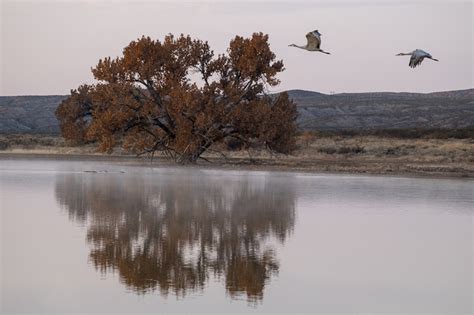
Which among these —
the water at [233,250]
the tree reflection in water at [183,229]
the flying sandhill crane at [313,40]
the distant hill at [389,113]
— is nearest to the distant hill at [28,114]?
the distant hill at [389,113]

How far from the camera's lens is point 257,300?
10750 mm

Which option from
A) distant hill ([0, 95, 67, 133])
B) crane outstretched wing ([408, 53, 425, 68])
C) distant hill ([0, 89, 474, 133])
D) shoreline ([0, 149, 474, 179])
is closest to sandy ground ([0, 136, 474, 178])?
shoreline ([0, 149, 474, 179])

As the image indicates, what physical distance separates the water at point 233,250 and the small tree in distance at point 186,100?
44.8 feet

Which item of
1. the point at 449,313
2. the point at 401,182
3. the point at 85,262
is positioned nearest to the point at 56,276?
the point at 85,262

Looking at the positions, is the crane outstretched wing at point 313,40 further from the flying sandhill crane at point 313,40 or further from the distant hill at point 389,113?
the distant hill at point 389,113

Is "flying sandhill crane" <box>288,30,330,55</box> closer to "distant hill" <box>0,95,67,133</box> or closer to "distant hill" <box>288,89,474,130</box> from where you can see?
"distant hill" <box>288,89,474,130</box>

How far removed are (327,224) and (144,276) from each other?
6.96 metres

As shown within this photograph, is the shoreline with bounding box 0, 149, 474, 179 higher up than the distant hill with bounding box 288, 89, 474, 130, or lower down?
lower down

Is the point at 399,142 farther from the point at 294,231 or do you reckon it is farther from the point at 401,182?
the point at 294,231

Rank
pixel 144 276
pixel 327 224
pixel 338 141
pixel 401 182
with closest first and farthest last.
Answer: pixel 144 276 → pixel 327 224 → pixel 401 182 → pixel 338 141

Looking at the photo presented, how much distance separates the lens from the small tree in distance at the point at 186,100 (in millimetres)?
39562

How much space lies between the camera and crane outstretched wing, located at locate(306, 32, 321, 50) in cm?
1945

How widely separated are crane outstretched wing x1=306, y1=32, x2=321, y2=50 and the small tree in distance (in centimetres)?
1906

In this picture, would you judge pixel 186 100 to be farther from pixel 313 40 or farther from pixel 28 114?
pixel 28 114
